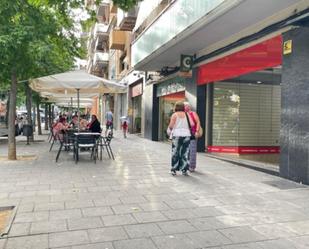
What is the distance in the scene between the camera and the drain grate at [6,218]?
4785 mm

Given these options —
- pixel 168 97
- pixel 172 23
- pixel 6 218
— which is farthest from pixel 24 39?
pixel 168 97

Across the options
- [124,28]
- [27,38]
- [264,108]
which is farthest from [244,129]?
[124,28]

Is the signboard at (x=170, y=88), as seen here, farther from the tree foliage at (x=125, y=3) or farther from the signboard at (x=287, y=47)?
the tree foliage at (x=125, y=3)

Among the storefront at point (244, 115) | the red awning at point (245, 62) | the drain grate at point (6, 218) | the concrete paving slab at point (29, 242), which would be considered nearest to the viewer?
the concrete paving slab at point (29, 242)

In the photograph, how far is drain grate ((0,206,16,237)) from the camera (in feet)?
15.7

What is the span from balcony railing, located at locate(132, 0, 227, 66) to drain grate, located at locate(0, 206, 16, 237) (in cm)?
574

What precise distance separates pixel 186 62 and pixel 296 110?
20.8 feet

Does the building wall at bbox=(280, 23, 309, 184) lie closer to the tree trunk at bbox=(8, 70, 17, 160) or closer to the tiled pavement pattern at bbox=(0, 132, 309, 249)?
the tiled pavement pattern at bbox=(0, 132, 309, 249)

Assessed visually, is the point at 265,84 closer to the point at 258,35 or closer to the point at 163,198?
the point at 258,35

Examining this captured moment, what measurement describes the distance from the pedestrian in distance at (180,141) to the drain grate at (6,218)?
393cm

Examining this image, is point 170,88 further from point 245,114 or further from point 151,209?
point 151,209

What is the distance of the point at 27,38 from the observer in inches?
405

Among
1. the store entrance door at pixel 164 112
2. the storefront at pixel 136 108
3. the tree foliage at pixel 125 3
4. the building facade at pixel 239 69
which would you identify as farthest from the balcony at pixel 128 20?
the tree foliage at pixel 125 3

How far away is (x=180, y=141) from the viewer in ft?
28.8
